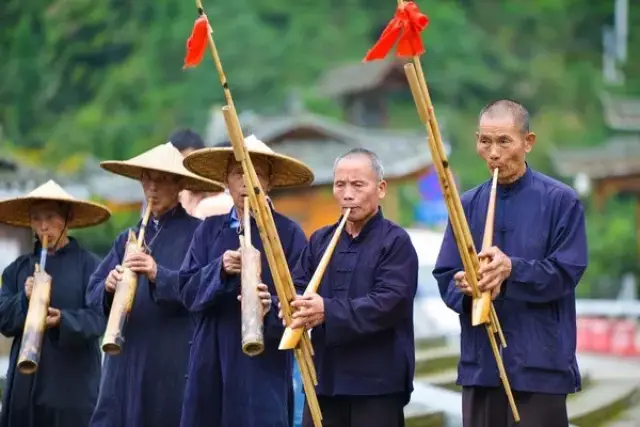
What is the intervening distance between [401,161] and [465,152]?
287 inches

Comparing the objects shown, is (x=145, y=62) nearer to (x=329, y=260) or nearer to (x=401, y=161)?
(x=401, y=161)

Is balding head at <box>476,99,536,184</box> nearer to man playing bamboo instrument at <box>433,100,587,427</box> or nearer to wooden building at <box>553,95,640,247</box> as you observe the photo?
man playing bamboo instrument at <box>433,100,587,427</box>

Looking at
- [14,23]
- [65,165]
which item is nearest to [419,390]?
[65,165]

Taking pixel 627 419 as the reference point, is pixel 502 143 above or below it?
above

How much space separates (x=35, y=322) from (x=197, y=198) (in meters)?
1.51

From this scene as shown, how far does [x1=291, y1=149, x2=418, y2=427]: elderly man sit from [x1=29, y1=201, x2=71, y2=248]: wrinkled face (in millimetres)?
1891

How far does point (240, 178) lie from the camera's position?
5492 mm

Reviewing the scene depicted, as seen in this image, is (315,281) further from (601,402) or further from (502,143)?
(601,402)

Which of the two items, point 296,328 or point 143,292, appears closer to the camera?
point 296,328

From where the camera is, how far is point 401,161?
28.9 meters

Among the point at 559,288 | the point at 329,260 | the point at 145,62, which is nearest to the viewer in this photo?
the point at 559,288

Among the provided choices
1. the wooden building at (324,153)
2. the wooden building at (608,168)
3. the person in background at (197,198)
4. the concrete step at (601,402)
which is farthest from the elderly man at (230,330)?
the wooden building at (324,153)

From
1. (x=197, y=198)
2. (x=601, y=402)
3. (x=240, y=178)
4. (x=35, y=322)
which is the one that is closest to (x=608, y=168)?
(x=601, y=402)

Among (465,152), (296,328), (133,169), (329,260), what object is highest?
(465,152)
